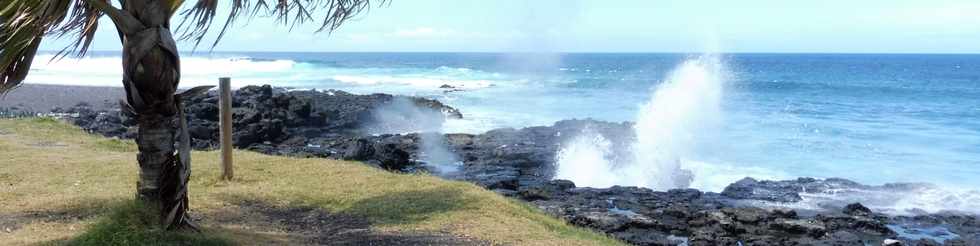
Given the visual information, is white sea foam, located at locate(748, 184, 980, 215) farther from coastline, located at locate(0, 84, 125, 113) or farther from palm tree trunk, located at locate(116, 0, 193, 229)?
coastline, located at locate(0, 84, 125, 113)

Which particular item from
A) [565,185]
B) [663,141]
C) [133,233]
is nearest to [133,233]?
[133,233]

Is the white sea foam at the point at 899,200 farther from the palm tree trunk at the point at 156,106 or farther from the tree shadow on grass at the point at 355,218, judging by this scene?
the palm tree trunk at the point at 156,106

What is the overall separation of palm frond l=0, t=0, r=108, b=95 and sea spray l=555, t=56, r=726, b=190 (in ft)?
41.8

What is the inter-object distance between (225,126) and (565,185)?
7172 millimetres

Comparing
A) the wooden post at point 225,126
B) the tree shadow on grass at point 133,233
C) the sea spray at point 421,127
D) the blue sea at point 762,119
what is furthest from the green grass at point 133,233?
the sea spray at point 421,127

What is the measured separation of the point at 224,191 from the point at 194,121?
12619 mm

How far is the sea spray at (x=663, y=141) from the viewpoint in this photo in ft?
61.9

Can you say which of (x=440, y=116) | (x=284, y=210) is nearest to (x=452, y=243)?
(x=284, y=210)

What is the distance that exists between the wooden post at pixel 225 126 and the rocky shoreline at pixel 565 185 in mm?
2708

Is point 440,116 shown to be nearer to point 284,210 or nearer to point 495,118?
point 495,118

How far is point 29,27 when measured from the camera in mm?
5750

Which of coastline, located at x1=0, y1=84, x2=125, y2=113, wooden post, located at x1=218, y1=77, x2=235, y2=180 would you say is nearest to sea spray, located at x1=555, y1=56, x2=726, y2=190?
wooden post, located at x1=218, y1=77, x2=235, y2=180

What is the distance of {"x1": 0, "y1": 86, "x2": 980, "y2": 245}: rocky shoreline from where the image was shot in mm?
12078

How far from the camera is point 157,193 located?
682 centimetres
